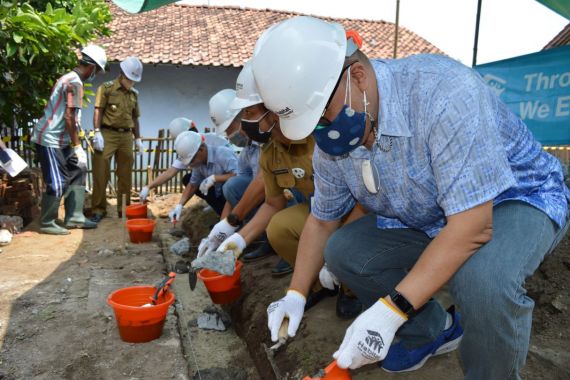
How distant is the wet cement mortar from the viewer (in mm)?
1991

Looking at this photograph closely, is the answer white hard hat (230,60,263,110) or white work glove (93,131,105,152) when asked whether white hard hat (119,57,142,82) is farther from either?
white hard hat (230,60,263,110)

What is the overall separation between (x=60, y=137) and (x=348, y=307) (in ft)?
13.2

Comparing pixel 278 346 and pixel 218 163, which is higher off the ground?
pixel 218 163

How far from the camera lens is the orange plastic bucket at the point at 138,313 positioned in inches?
97.1

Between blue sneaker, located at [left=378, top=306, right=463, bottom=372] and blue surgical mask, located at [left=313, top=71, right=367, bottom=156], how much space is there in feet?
3.01

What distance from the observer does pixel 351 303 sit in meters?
2.49

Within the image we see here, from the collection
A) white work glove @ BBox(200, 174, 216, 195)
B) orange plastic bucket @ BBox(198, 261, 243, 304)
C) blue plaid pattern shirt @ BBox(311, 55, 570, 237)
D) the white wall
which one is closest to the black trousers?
white work glove @ BBox(200, 174, 216, 195)

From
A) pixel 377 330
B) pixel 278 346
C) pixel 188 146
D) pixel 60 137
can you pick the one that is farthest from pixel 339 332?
pixel 60 137

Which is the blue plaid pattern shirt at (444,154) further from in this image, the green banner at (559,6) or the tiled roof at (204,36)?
the tiled roof at (204,36)

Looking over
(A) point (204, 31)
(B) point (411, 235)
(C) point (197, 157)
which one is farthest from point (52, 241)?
(A) point (204, 31)

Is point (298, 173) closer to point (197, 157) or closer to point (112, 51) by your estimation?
point (197, 157)

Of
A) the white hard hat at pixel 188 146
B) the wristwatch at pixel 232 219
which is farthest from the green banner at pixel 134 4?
the wristwatch at pixel 232 219

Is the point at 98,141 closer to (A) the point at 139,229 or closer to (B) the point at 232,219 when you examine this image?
(A) the point at 139,229

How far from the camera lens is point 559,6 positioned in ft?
8.78
